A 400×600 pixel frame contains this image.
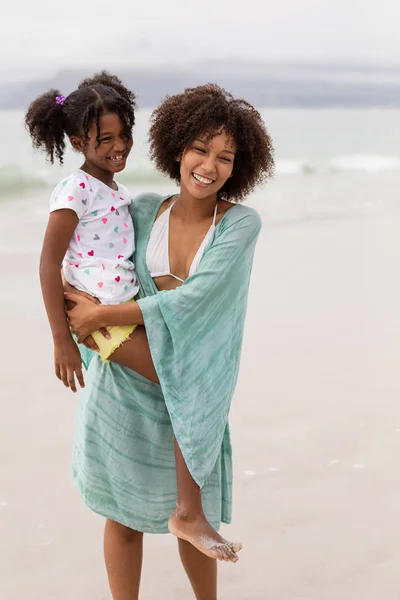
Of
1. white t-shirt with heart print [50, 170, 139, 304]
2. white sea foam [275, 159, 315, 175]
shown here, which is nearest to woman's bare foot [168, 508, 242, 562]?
white t-shirt with heart print [50, 170, 139, 304]

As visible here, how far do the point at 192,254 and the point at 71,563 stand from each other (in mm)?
1185

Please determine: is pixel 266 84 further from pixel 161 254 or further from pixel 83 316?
pixel 83 316

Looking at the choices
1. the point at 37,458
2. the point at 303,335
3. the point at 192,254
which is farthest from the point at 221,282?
the point at 303,335

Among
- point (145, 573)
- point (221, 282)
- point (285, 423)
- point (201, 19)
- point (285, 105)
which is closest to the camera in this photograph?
point (221, 282)

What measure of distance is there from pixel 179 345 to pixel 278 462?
4.72 feet

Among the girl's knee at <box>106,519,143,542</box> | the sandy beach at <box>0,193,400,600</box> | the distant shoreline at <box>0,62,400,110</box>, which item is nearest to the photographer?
the girl's knee at <box>106,519,143,542</box>

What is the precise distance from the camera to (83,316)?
184cm

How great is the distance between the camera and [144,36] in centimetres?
1084

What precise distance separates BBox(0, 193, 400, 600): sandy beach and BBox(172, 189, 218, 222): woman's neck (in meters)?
1.14

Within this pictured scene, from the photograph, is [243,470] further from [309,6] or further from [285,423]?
[309,6]

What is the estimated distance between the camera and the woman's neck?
1913 millimetres

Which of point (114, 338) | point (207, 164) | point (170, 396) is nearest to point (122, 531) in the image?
point (170, 396)

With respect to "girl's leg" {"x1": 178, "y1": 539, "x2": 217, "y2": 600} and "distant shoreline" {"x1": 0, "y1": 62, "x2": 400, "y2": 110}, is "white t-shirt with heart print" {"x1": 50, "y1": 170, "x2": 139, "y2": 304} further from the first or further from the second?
"distant shoreline" {"x1": 0, "y1": 62, "x2": 400, "y2": 110}

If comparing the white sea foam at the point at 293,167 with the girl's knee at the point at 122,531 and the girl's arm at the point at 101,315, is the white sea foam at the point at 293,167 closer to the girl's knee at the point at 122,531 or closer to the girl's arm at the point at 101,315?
the girl's knee at the point at 122,531
